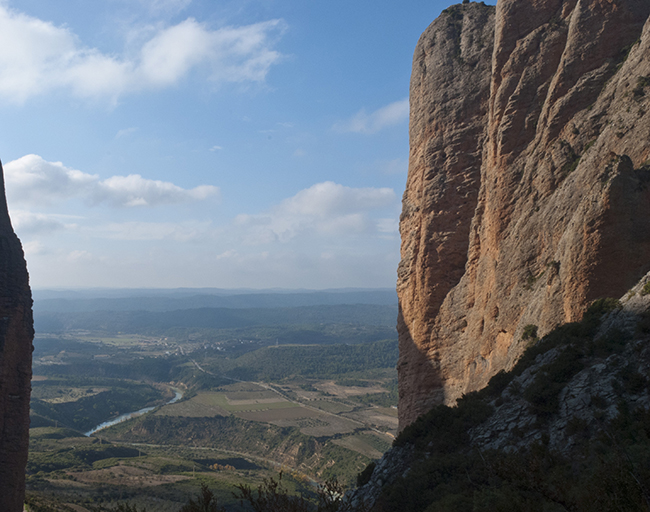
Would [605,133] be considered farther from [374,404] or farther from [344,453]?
[374,404]

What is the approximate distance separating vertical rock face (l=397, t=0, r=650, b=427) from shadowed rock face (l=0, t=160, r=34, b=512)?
22.6 meters

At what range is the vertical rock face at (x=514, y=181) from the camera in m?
15.8

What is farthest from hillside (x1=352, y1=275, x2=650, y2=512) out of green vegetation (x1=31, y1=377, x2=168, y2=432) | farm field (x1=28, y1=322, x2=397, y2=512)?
green vegetation (x1=31, y1=377, x2=168, y2=432)

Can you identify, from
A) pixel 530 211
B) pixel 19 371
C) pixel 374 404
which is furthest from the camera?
pixel 374 404

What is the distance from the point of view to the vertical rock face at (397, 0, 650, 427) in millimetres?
15802

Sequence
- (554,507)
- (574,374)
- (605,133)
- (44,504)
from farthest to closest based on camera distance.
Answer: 1. (44,504)
2. (605,133)
3. (574,374)
4. (554,507)

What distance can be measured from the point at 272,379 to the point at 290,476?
113 m

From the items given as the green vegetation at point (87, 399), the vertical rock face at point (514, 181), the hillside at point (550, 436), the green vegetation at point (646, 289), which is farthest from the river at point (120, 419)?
the green vegetation at point (646, 289)

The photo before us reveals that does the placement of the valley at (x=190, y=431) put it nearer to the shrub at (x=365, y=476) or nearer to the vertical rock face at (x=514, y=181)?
the shrub at (x=365, y=476)

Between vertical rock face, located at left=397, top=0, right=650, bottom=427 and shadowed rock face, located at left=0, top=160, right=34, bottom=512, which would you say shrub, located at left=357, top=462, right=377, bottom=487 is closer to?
vertical rock face, located at left=397, top=0, right=650, bottom=427

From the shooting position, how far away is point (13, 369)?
1025 inches

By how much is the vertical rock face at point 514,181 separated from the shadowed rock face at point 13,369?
2258 centimetres

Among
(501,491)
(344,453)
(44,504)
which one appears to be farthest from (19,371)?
(344,453)

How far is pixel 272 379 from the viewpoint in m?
190
